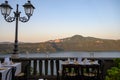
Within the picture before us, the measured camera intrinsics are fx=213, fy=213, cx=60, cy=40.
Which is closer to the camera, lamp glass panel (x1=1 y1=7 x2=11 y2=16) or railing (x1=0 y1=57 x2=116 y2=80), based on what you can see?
railing (x1=0 y1=57 x2=116 y2=80)

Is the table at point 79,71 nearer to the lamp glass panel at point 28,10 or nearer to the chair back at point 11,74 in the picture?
the chair back at point 11,74

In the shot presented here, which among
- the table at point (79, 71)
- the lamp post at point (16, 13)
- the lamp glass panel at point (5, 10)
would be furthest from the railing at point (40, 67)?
the lamp glass panel at point (5, 10)

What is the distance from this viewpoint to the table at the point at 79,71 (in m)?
5.41

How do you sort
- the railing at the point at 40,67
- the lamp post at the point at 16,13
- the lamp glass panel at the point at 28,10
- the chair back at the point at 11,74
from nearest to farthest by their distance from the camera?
the chair back at the point at 11,74 → the railing at the point at 40,67 → the lamp post at the point at 16,13 → the lamp glass panel at the point at 28,10

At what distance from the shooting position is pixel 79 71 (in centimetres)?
550

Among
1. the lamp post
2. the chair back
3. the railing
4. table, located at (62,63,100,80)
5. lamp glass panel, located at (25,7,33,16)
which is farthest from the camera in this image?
lamp glass panel, located at (25,7,33,16)

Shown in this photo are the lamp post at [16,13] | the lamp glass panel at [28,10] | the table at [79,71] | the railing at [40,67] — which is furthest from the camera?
the lamp glass panel at [28,10]

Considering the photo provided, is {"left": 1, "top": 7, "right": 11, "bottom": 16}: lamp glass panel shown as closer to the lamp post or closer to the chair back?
the lamp post

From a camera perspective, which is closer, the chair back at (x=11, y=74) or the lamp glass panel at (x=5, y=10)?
the chair back at (x=11, y=74)

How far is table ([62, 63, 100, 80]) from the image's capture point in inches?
213

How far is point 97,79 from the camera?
5469mm

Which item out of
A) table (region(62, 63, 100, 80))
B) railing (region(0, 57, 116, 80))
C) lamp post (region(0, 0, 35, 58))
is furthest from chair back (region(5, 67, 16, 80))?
lamp post (region(0, 0, 35, 58))

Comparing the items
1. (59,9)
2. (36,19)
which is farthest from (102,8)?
(36,19)

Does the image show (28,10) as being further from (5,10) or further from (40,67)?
(40,67)
